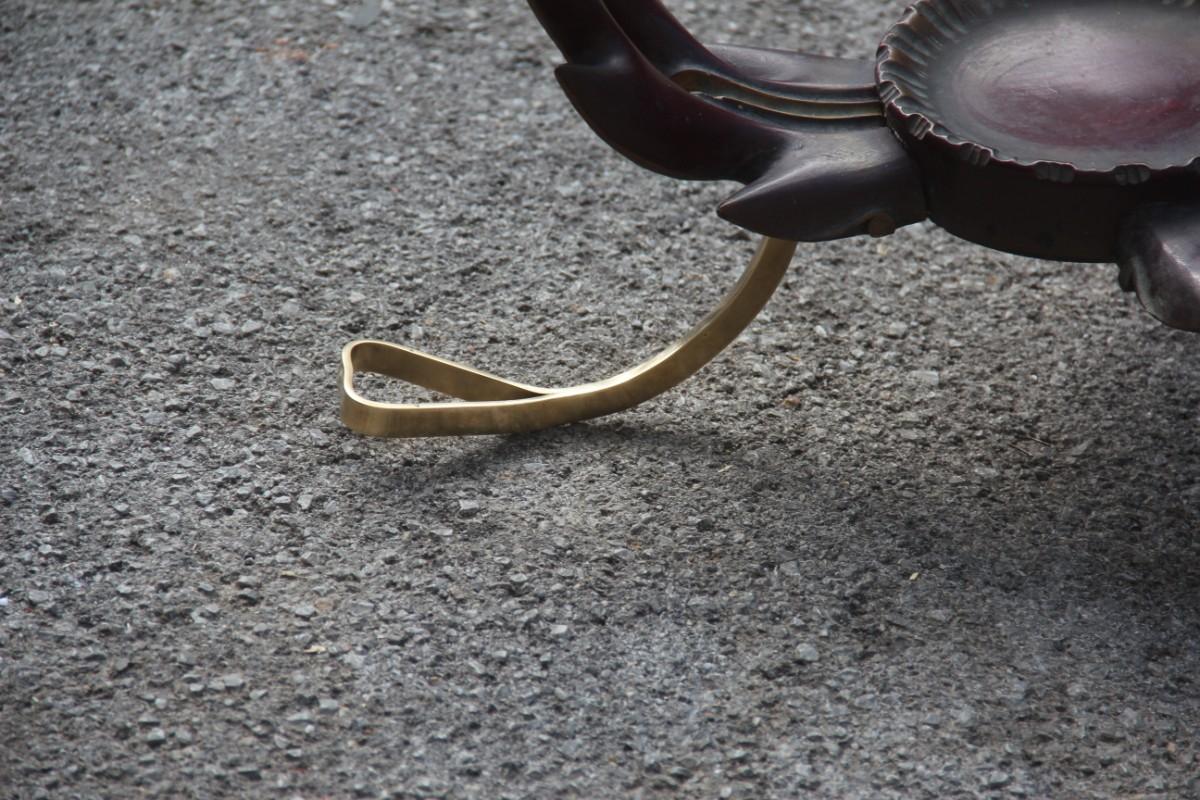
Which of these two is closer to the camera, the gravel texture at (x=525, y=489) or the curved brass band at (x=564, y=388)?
the gravel texture at (x=525, y=489)

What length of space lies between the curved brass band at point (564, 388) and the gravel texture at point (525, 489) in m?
0.04

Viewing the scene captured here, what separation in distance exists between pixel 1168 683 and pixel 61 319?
1.41 metres

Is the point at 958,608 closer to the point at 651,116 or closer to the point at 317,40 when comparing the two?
the point at 651,116

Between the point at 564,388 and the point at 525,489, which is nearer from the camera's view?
the point at 525,489

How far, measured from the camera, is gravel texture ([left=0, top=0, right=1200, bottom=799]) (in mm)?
1357

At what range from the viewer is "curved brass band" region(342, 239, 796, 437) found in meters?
1.67

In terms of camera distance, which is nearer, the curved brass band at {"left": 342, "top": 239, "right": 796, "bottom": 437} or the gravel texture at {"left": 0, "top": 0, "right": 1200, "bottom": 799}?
the gravel texture at {"left": 0, "top": 0, "right": 1200, "bottom": 799}

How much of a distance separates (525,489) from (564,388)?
0.16 metres

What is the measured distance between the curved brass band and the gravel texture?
0.04 m

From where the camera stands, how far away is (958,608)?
1496 millimetres

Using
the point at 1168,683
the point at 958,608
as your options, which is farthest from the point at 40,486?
the point at 1168,683

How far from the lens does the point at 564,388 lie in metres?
1.75

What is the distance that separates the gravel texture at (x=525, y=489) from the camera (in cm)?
136

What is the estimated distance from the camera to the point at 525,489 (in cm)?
164
